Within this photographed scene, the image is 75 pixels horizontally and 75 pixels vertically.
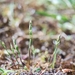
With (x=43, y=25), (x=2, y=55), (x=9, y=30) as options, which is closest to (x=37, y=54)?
(x=2, y=55)

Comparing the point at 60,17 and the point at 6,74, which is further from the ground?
the point at 60,17

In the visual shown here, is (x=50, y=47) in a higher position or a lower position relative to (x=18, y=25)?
lower

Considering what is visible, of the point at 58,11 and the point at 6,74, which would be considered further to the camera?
the point at 58,11

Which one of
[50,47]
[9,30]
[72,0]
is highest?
[72,0]

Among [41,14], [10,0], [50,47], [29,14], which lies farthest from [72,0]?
[10,0]

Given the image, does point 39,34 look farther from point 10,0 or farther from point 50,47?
point 10,0

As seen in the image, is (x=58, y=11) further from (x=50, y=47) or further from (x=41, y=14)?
(x=50, y=47)

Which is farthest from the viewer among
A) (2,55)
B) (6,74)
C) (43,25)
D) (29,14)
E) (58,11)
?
(58,11)

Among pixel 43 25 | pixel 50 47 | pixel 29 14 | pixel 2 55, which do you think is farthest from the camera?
pixel 29 14

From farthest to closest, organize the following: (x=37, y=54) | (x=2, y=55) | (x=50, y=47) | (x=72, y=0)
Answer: (x=50, y=47)
(x=72, y=0)
(x=37, y=54)
(x=2, y=55)
